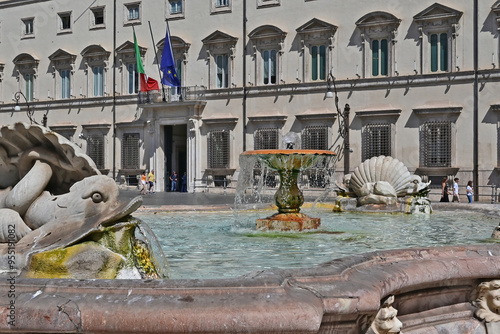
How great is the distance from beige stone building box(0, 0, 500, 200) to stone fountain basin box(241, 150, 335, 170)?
1583 cm

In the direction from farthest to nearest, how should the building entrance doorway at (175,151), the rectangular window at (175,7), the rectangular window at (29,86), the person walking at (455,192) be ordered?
the rectangular window at (29,86)
the building entrance doorway at (175,151)
the rectangular window at (175,7)
the person walking at (455,192)

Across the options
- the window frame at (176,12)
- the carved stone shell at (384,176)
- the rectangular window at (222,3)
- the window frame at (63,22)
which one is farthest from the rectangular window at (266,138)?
the carved stone shell at (384,176)

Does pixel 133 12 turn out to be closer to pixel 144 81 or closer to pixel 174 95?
pixel 144 81

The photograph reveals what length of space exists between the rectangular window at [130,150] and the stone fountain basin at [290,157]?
21663mm

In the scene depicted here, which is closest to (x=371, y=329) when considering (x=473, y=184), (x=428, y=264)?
(x=428, y=264)

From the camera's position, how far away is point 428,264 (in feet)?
10.2

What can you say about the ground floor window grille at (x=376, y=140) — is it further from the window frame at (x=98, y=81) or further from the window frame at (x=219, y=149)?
the window frame at (x=98, y=81)

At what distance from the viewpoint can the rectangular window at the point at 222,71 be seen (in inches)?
1079

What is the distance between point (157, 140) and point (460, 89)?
1308 cm

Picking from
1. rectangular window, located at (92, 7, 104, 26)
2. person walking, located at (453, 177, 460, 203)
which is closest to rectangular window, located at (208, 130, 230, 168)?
rectangular window, located at (92, 7, 104, 26)

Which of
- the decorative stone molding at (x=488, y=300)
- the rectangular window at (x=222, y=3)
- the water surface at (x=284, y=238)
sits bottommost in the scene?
the water surface at (x=284, y=238)

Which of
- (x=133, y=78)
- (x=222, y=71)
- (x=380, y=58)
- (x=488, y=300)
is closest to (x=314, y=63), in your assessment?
(x=380, y=58)

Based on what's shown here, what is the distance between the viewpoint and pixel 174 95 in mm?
28094

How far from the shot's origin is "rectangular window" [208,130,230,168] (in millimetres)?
27062
